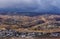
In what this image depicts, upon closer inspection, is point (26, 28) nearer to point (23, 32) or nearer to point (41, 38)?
point (23, 32)

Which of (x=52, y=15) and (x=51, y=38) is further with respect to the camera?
(x=52, y=15)

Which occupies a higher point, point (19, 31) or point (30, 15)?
point (30, 15)

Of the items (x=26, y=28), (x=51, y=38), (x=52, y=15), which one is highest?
(x=52, y=15)

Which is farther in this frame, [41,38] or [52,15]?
[52,15]

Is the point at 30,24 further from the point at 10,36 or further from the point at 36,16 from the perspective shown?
the point at 10,36

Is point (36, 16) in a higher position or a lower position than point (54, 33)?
higher

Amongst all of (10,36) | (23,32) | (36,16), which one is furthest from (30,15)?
(10,36)
